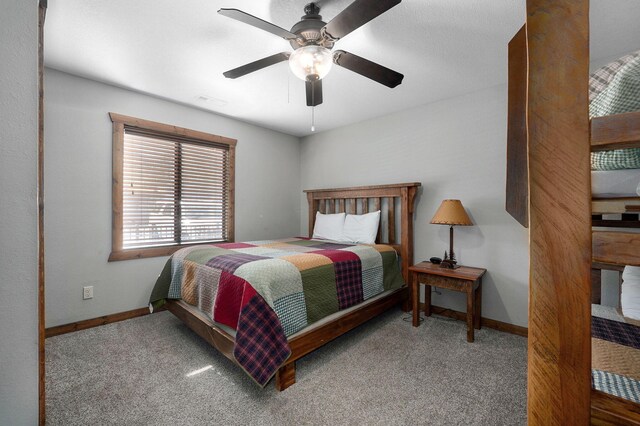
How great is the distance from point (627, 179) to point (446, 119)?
2.47 metres

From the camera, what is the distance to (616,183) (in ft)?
2.61

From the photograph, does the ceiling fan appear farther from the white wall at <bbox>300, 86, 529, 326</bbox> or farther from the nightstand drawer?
the nightstand drawer

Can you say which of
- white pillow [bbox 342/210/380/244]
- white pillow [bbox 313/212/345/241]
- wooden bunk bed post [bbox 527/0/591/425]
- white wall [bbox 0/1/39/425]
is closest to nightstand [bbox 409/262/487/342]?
white pillow [bbox 342/210/380/244]

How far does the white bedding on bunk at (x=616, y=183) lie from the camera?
77cm

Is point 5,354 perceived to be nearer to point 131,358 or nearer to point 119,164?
point 131,358

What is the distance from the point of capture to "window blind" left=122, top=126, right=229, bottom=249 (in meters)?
2.92

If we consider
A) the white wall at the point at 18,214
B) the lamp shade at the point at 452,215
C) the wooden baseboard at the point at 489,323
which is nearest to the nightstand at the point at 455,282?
the wooden baseboard at the point at 489,323

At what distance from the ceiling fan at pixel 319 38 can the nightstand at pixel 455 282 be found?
1.73 metres

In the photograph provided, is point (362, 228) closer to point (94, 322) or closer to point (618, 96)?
point (618, 96)

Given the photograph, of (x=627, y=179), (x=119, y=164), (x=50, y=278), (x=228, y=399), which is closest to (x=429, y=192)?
(x=627, y=179)

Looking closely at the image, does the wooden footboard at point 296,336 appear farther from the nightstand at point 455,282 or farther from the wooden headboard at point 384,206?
the wooden headboard at point 384,206

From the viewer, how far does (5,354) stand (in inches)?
33.5

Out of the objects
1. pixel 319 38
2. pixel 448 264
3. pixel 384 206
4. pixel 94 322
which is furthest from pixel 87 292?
pixel 448 264

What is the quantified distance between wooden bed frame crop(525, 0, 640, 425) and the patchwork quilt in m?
0.14
